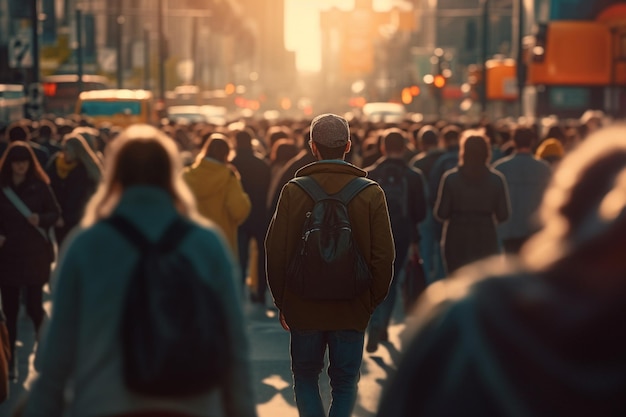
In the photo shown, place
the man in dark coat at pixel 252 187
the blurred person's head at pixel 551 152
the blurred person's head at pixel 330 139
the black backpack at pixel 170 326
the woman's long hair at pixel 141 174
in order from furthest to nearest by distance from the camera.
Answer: the blurred person's head at pixel 551 152 < the man in dark coat at pixel 252 187 < the blurred person's head at pixel 330 139 < the woman's long hair at pixel 141 174 < the black backpack at pixel 170 326

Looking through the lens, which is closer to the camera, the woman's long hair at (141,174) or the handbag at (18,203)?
the woman's long hair at (141,174)

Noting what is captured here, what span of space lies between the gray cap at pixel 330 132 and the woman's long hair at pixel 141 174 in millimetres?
3350

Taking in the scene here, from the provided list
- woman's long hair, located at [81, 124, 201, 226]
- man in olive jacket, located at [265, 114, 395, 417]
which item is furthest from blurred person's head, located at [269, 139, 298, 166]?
woman's long hair, located at [81, 124, 201, 226]

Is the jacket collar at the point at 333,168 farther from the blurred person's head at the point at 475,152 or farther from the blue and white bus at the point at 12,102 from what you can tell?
the blue and white bus at the point at 12,102

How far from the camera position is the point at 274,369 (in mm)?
11500

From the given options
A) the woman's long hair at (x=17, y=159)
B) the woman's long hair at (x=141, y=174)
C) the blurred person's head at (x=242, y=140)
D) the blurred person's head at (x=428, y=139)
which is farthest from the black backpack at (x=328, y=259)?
the blurred person's head at (x=428, y=139)

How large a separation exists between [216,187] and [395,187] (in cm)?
140

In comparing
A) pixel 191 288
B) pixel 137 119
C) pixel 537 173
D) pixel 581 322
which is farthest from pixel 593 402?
pixel 137 119

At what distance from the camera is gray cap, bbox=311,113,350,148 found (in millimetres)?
7723

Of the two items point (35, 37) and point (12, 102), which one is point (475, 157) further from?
point (12, 102)

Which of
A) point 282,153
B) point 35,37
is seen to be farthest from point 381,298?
point 35,37

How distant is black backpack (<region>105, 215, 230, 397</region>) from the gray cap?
3.61 m

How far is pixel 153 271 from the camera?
159 inches

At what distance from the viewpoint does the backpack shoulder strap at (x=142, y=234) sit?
4117 millimetres
